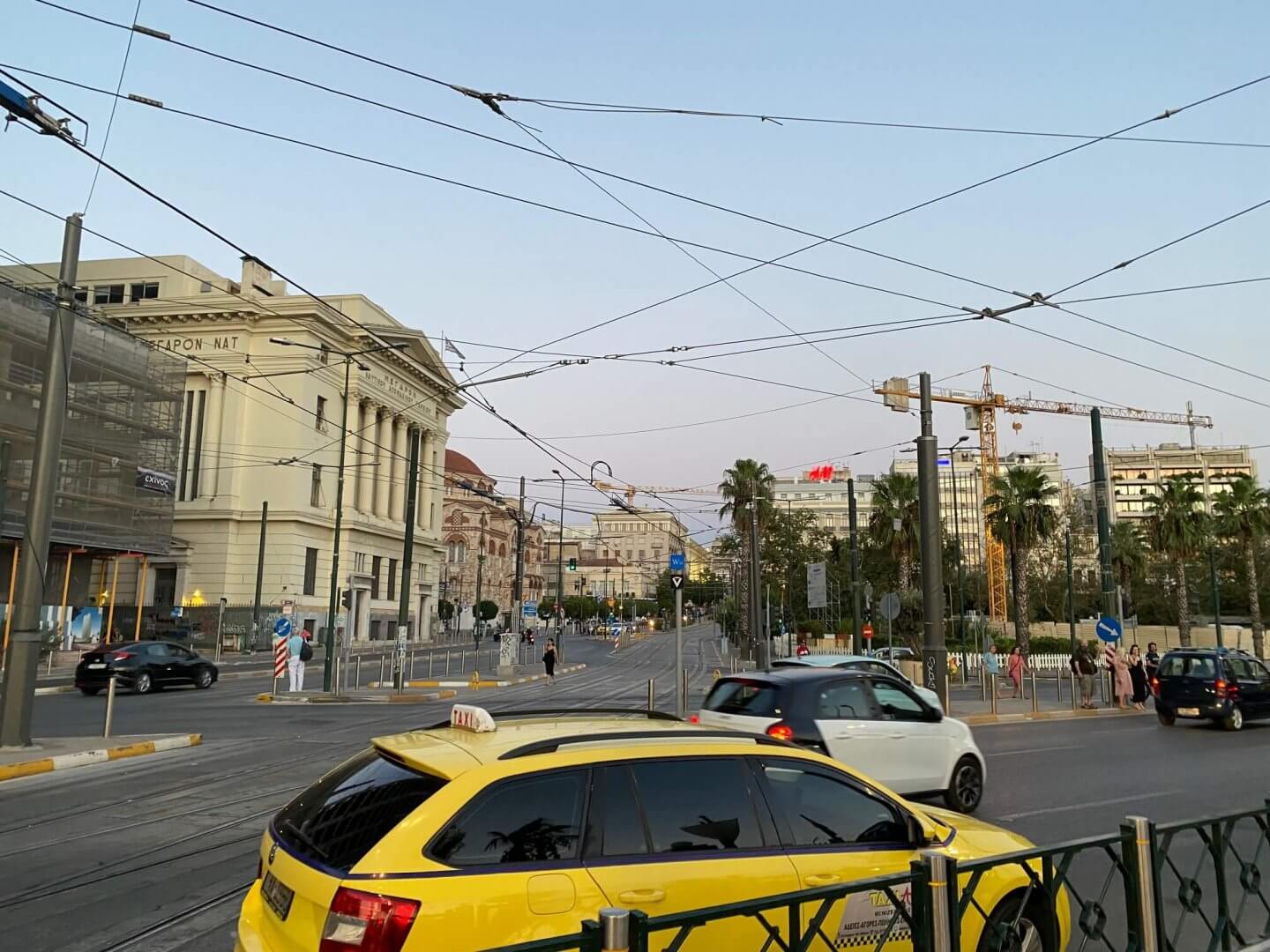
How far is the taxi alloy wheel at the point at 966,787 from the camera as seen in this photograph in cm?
971

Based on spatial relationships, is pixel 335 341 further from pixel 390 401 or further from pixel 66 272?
pixel 66 272

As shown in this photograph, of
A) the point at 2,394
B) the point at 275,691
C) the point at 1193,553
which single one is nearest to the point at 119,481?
the point at 2,394

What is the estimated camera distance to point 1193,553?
54281 mm

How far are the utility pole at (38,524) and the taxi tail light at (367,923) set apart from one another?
40.7 ft

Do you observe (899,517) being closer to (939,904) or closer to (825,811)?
(825,811)

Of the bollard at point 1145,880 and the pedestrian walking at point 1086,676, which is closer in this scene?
the bollard at point 1145,880

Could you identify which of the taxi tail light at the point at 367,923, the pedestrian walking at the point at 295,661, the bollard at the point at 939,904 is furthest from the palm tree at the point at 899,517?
the taxi tail light at the point at 367,923

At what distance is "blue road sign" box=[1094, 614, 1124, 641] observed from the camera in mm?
22516

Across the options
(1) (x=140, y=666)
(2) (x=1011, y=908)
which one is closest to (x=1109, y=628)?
(2) (x=1011, y=908)

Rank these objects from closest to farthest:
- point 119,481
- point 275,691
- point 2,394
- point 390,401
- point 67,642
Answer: point 275,691
point 2,394
point 67,642
point 119,481
point 390,401

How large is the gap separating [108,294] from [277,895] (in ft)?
228

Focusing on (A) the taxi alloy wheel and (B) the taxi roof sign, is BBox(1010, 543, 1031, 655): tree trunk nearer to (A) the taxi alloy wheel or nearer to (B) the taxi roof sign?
(A) the taxi alloy wheel

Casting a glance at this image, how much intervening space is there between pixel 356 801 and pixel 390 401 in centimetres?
6793

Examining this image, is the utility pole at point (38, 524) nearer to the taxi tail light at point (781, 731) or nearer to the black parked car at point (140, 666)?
the taxi tail light at point (781, 731)
